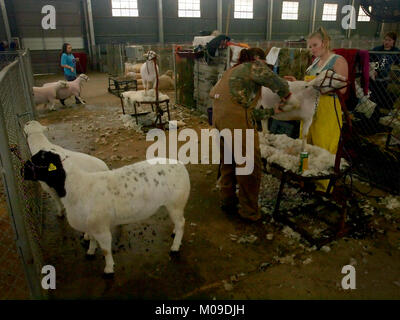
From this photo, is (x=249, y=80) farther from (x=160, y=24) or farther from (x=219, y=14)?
(x=219, y=14)

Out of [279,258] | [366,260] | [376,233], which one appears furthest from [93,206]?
[376,233]

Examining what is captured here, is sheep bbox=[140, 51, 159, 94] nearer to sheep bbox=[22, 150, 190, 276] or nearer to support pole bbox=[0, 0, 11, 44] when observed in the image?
sheep bbox=[22, 150, 190, 276]

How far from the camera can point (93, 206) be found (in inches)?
106

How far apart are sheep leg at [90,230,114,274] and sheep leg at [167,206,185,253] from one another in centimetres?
66

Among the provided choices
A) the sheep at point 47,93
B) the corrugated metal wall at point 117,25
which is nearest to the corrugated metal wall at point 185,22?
the corrugated metal wall at point 117,25

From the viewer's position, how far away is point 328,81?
369cm

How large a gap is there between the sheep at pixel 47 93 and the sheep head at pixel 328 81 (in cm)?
835

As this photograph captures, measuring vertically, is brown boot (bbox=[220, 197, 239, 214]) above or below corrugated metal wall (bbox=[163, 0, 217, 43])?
below

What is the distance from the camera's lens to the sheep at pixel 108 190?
2576 millimetres

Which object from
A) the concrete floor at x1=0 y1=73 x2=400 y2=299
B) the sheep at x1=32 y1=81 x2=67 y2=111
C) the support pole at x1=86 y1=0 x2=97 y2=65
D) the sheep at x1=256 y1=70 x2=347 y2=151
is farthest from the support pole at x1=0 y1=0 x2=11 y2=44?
the sheep at x1=256 y1=70 x2=347 y2=151

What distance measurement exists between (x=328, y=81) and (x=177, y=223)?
8.30ft

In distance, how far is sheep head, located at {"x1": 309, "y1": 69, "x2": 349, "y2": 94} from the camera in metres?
3.61

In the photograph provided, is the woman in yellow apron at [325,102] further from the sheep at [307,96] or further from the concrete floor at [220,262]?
the concrete floor at [220,262]
